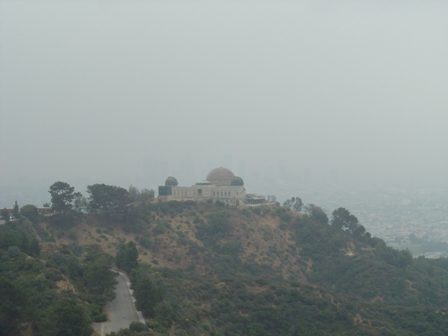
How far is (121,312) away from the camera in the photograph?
27.1 meters

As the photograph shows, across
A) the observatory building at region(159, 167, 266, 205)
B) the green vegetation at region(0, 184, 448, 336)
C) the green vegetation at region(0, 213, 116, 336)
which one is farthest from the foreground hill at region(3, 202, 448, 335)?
the observatory building at region(159, 167, 266, 205)

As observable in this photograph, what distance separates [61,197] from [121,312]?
2677 centimetres

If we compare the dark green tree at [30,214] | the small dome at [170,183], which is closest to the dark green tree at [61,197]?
the dark green tree at [30,214]

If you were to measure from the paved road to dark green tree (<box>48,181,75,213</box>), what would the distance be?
Answer: 69.5 feet

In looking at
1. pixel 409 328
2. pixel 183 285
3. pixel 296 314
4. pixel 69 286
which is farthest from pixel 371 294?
pixel 69 286

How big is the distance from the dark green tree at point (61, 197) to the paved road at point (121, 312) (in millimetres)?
21183

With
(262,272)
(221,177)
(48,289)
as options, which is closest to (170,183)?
(221,177)

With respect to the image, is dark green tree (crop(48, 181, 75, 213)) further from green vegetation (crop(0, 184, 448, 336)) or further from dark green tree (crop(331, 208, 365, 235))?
A: dark green tree (crop(331, 208, 365, 235))

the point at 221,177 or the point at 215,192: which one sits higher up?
the point at 221,177

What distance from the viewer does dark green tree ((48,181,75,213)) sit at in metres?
51.6

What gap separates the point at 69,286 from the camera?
89.8ft

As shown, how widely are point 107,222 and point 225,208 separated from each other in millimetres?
14552

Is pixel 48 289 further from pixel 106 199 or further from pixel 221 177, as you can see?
pixel 221 177

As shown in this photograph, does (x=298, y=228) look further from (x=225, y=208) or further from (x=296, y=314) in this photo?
(x=296, y=314)
